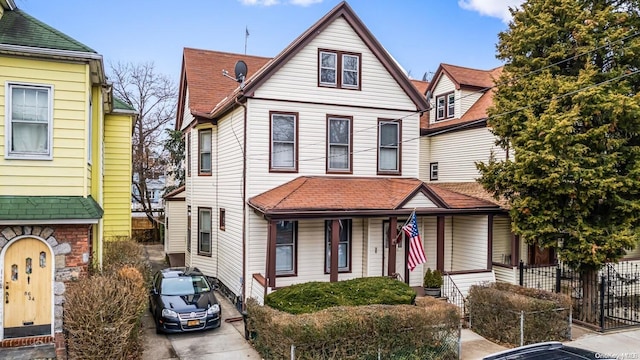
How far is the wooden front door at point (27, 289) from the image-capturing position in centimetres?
932

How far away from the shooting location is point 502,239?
1752 cm

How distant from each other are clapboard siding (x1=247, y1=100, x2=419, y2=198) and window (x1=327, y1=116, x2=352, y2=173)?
197 millimetres

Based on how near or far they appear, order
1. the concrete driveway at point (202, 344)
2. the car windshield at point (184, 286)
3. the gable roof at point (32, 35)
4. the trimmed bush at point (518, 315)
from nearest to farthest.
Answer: the gable roof at point (32, 35) < the concrete driveway at point (202, 344) < the trimmed bush at point (518, 315) < the car windshield at point (184, 286)

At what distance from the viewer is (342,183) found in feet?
49.5

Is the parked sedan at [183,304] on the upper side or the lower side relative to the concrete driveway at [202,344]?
upper

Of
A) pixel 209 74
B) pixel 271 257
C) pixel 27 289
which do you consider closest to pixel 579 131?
pixel 271 257

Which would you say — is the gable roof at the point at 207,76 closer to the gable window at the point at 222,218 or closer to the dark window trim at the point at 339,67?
the gable window at the point at 222,218

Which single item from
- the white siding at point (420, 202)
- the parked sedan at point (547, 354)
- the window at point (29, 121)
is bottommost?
the parked sedan at point (547, 354)

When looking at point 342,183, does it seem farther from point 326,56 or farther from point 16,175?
point 16,175

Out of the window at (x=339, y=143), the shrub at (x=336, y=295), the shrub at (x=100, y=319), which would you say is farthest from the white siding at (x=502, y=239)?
the shrub at (x=100, y=319)

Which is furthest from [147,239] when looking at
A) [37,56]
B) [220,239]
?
[37,56]

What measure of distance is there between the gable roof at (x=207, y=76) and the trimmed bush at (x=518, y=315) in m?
12.5

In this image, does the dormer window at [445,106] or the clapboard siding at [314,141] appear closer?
the clapboard siding at [314,141]

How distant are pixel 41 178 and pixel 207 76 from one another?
427 inches
